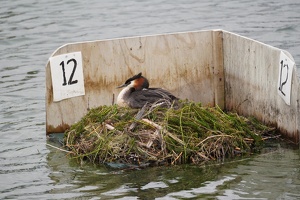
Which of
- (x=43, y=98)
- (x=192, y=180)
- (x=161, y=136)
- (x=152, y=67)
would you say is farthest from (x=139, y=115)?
(x=43, y=98)

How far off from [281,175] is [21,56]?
8476mm

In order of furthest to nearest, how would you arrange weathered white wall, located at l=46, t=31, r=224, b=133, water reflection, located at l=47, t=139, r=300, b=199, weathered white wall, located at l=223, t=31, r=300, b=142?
weathered white wall, located at l=46, t=31, r=224, b=133
weathered white wall, located at l=223, t=31, r=300, b=142
water reflection, located at l=47, t=139, r=300, b=199

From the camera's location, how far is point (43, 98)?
1336 centimetres

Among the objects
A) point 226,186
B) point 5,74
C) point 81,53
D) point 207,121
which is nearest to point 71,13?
point 5,74

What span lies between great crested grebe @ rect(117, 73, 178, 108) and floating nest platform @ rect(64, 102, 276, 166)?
0.70ft

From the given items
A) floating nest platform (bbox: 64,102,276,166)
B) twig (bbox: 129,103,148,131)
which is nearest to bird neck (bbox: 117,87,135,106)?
floating nest platform (bbox: 64,102,276,166)

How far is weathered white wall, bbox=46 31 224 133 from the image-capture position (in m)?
10.9

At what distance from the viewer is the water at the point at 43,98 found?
872 cm

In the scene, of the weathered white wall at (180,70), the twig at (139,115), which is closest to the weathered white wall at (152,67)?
the weathered white wall at (180,70)

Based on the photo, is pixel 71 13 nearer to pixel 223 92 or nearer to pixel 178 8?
pixel 178 8

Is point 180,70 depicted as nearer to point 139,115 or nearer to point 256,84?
point 256,84

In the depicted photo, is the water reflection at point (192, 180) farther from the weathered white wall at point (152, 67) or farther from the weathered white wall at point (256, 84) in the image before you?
the weathered white wall at point (152, 67)

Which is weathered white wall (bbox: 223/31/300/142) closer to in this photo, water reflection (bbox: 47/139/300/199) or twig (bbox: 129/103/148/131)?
water reflection (bbox: 47/139/300/199)

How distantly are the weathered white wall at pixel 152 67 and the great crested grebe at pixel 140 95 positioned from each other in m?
0.47
